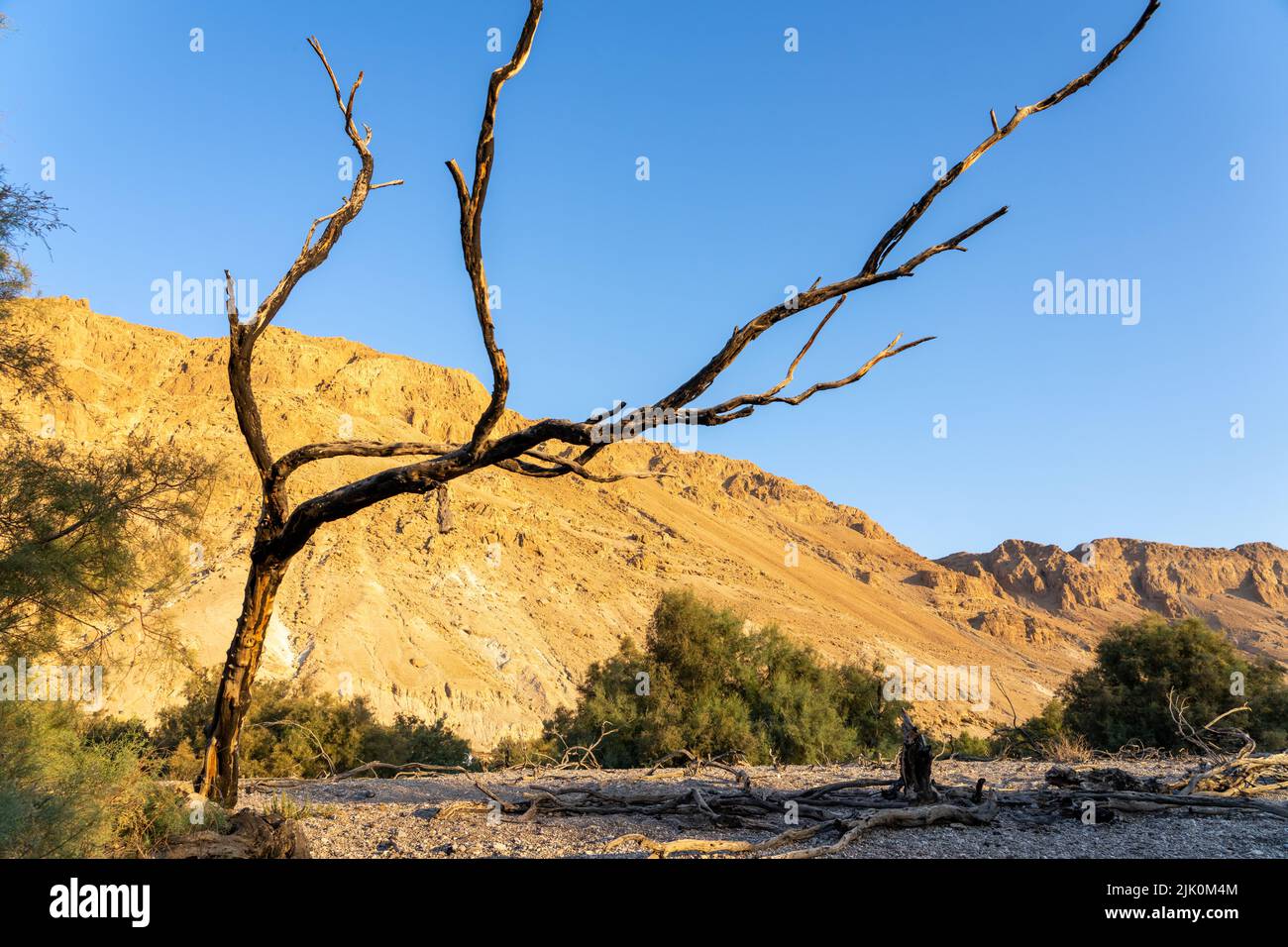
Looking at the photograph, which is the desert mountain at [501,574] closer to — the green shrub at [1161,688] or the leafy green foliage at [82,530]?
the leafy green foliage at [82,530]

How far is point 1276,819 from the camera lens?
241 inches

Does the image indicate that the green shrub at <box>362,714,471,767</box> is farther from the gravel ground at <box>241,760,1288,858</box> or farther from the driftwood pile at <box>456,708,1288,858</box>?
the driftwood pile at <box>456,708,1288,858</box>

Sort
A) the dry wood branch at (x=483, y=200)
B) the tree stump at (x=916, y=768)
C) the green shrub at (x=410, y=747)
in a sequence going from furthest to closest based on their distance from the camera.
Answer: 1. the green shrub at (x=410, y=747)
2. the tree stump at (x=916, y=768)
3. the dry wood branch at (x=483, y=200)

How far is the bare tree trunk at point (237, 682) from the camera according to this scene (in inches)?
266

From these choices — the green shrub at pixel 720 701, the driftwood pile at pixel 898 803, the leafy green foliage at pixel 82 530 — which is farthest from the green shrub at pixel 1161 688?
the leafy green foliage at pixel 82 530

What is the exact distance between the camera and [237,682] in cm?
688

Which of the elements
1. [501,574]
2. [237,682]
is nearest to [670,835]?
[237,682]

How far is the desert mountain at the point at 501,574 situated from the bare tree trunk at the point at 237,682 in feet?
7.00

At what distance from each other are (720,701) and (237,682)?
36.3 ft

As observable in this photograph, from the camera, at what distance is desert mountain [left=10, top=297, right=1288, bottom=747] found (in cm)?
3881

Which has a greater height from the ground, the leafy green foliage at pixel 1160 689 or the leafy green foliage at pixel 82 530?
the leafy green foliage at pixel 82 530

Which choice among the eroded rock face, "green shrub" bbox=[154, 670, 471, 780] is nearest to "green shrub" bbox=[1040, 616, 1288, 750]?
"green shrub" bbox=[154, 670, 471, 780]

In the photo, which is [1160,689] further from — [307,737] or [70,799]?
[70,799]

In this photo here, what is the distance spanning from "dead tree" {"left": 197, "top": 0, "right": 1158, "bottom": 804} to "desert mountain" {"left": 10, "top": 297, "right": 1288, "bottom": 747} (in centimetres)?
228
